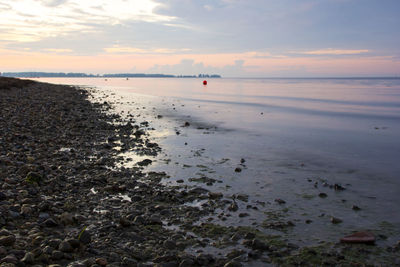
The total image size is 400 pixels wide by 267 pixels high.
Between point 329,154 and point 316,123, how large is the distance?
12691mm

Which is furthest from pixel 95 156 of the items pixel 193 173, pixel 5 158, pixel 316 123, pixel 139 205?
pixel 316 123

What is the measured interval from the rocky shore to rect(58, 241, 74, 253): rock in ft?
0.04

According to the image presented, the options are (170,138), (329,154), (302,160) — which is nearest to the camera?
(302,160)

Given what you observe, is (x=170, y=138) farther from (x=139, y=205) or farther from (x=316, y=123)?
(x=316, y=123)

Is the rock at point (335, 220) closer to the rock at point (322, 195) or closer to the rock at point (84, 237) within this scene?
the rock at point (322, 195)

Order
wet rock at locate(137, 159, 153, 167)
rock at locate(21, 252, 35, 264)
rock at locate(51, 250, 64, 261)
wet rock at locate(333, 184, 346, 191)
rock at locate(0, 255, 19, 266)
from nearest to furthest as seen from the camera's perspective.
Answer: rock at locate(0, 255, 19, 266)
rock at locate(21, 252, 35, 264)
rock at locate(51, 250, 64, 261)
wet rock at locate(333, 184, 346, 191)
wet rock at locate(137, 159, 153, 167)

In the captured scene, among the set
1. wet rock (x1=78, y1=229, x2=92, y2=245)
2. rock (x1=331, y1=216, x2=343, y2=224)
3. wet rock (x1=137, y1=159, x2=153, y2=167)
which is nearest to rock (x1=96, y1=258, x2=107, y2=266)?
wet rock (x1=78, y1=229, x2=92, y2=245)

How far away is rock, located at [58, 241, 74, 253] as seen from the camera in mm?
6027

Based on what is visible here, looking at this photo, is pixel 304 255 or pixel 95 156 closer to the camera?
pixel 304 255

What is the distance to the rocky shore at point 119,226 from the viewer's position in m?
6.09

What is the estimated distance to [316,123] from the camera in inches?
1113

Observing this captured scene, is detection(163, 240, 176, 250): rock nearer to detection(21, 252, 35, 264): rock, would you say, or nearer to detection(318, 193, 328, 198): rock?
detection(21, 252, 35, 264): rock

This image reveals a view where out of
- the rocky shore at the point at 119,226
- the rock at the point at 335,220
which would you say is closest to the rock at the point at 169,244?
the rocky shore at the point at 119,226

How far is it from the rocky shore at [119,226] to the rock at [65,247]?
1 centimetres
